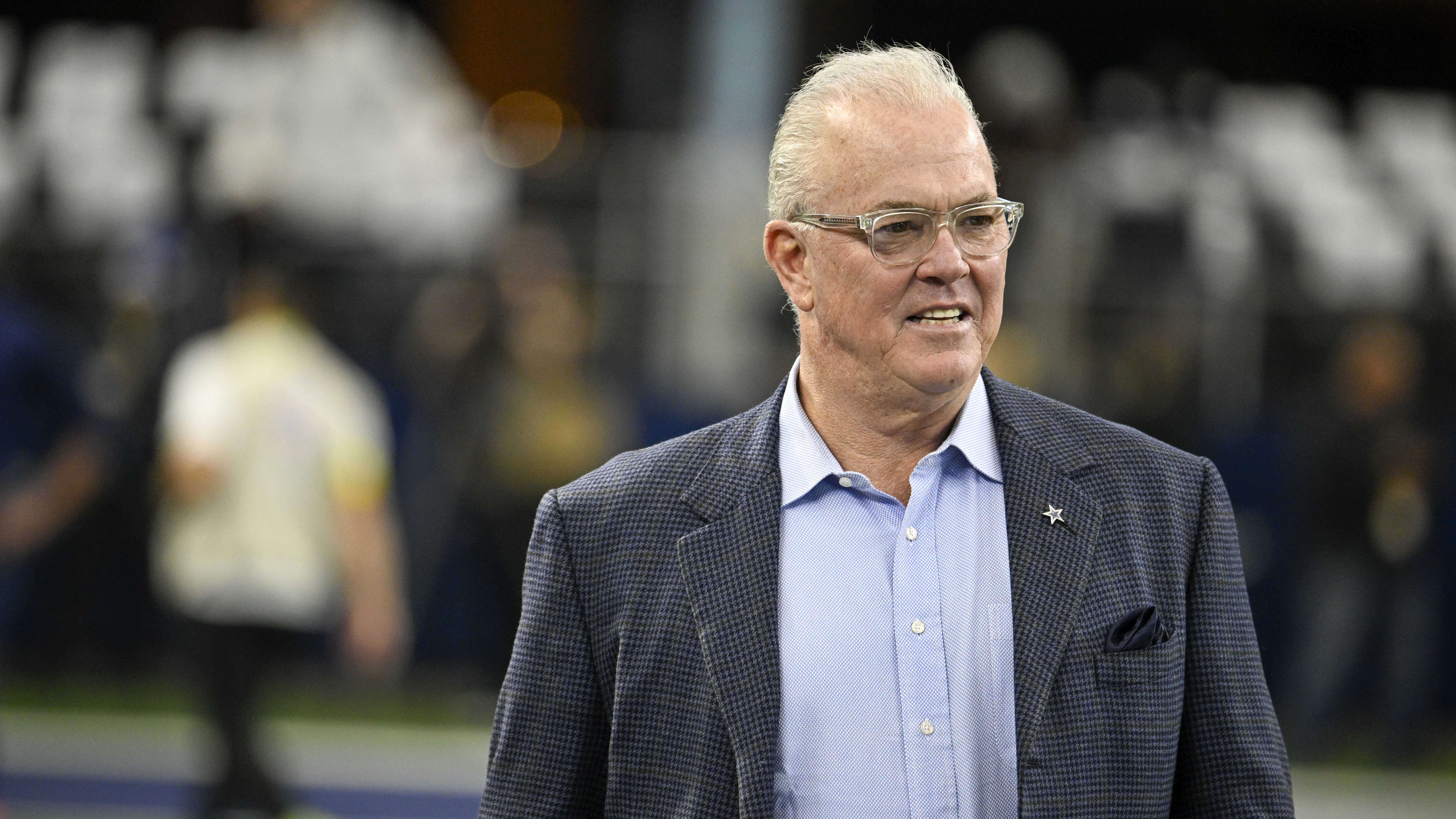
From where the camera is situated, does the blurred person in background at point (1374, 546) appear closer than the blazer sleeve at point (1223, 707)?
No

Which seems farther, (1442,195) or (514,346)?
(1442,195)

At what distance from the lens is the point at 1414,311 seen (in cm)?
1027

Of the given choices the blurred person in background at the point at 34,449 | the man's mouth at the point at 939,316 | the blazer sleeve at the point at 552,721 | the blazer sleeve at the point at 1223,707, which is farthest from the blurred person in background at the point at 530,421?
the blazer sleeve at the point at 1223,707

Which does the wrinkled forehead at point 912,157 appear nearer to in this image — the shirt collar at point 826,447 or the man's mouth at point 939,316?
the man's mouth at point 939,316

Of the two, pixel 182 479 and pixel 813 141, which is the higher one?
pixel 813 141

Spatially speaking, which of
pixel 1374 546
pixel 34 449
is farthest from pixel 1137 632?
pixel 34 449

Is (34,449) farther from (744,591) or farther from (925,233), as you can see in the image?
(925,233)

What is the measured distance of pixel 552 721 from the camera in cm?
247

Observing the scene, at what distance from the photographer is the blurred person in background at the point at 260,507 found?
21.8 feet

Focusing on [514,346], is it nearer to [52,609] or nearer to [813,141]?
[52,609]

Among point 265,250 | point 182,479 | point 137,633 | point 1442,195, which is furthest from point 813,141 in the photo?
point 1442,195

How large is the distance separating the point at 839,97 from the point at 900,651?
0.83 m

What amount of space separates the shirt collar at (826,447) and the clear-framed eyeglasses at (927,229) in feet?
0.69

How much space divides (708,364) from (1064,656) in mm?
8422
